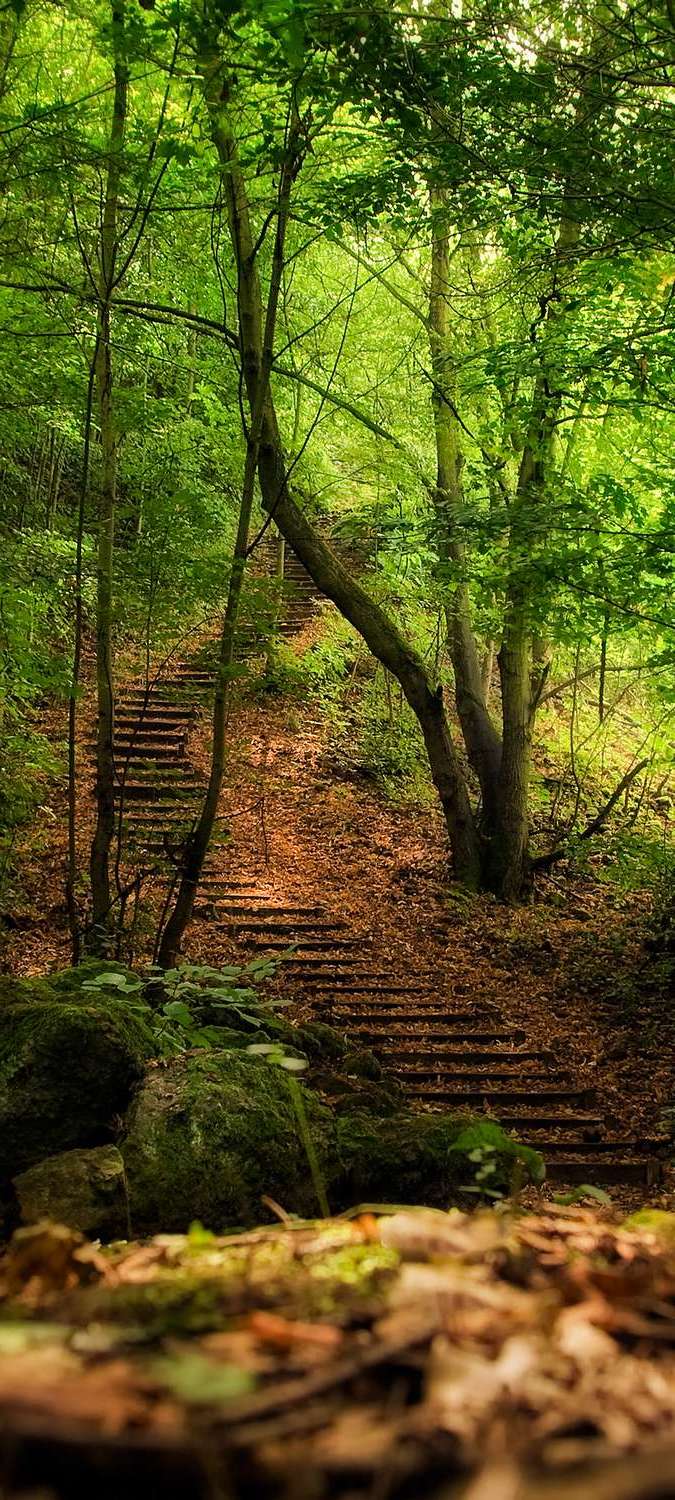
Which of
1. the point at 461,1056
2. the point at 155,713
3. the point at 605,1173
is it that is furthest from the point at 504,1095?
the point at 155,713

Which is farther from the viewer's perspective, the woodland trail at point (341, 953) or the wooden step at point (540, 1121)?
the woodland trail at point (341, 953)

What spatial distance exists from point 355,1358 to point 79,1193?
8.48ft

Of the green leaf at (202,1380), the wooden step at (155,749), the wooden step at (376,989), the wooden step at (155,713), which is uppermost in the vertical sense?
the wooden step at (155,713)

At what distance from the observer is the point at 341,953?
923 centimetres

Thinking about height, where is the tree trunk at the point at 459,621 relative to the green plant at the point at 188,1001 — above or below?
above

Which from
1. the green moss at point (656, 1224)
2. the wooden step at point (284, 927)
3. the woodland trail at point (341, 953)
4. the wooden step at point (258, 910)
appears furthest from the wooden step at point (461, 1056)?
the green moss at point (656, 1224)

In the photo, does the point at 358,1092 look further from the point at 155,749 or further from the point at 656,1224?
the point at 155,749

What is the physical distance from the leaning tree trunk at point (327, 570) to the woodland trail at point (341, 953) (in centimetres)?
127

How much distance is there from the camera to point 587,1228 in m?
1.55

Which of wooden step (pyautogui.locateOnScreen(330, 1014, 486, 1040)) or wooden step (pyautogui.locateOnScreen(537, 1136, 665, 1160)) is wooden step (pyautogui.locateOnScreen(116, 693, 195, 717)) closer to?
wooden step (pyautogui.locateOnScreen(330, 1014, 486, 1040))

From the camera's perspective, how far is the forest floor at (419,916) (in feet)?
24.8

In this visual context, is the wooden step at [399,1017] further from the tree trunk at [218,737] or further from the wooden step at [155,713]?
the wooden step at [155,713]

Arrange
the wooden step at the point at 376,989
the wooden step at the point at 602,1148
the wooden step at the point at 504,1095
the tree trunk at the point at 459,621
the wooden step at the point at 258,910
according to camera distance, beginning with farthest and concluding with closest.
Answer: the tree trunk at the point at 459,621 < the wooden step at the point at 258,910 < the wooden step at the point at 376,989 < the wooden step at the point at 504,1095 < the wooden step at the point at 602,1148

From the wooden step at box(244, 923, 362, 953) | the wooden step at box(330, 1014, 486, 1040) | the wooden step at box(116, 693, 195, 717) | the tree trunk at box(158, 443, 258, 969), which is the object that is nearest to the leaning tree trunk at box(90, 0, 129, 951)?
the tree trunk at box(158, 443, 258, 969)
